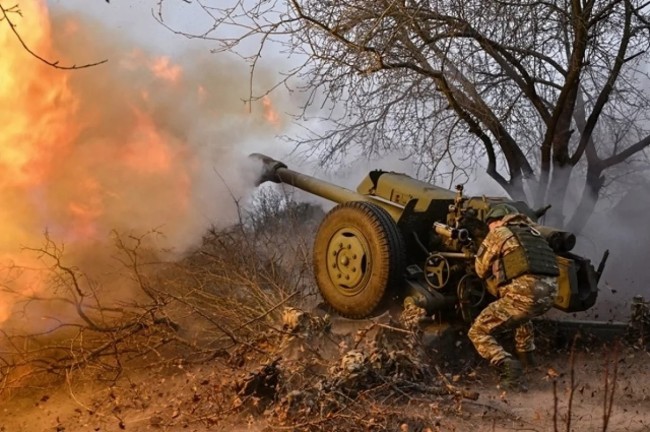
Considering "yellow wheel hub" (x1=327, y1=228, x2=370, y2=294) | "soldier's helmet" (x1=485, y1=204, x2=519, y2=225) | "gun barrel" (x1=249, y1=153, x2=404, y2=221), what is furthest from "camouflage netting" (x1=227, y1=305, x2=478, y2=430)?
"gun barrel" (x1=249, y1=153, x2=404, y2=221)

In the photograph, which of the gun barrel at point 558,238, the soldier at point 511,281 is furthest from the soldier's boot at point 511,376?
the gun barrel at point 558,238

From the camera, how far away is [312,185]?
867 centimetres

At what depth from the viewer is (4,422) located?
610 cm

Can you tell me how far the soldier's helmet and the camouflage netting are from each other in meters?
1.10

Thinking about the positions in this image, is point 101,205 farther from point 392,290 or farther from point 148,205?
point 392,290

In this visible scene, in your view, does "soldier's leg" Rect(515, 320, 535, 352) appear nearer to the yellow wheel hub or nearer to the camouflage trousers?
the camouflage trousers

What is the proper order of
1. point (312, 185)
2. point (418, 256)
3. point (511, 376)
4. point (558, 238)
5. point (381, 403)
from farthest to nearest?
1. point (312, 185)
2. point (418, 256)
3. point (558, 238)
4. point (511, 376)
5. point (381, 403)

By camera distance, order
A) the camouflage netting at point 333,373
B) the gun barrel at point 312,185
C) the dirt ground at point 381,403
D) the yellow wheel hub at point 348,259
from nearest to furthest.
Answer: the dirt ground at point 381,403 < the camouflage netting at point 333,373 < the yellow wheel hub at point 348,259 < the gun barrel at point 312,185

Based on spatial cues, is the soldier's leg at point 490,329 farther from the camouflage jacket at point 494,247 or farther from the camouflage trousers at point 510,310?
the camouflage jacket at point 494,247

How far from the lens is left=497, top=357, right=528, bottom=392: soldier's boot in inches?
241

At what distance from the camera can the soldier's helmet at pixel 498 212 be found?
6.54 metres

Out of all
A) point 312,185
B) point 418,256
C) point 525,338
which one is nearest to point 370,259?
point 418,256

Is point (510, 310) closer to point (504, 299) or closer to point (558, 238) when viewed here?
point (504, 299)

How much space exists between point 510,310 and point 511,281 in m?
0.26
